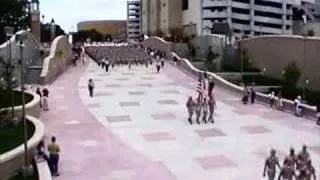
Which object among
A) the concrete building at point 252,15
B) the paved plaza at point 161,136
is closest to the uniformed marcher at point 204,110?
the paved plaza at point 161,136

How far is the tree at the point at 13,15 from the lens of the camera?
73438mm

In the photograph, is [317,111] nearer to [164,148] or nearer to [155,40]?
[164,148]

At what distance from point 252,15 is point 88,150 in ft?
369

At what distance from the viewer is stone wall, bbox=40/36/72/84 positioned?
41.8m

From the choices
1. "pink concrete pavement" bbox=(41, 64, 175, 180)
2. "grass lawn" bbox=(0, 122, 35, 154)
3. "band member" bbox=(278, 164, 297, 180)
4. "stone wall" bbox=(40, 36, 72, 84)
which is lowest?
"pink concrete pavement" bbox=(41, 64, 175, 180)

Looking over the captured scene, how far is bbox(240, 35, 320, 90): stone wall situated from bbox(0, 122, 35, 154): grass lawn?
78.9 feet

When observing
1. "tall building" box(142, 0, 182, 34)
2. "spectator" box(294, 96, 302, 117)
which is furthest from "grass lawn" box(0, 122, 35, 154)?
"tall building" box(142, 0, 182, 34)

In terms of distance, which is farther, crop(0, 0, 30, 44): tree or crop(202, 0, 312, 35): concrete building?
crop(202, 0, 312, 35): concrete building

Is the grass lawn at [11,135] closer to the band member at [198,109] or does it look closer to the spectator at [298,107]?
the band member at [198,109]

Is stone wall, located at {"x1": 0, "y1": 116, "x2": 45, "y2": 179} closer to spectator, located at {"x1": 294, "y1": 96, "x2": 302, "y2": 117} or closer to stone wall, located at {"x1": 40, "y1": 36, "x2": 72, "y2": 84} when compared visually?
spectator, located at {"x1": 294, "y1": 96, "x2": 302, "y2": 117}

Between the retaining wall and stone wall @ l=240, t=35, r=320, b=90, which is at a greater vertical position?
stone wall @ l=240, t=35, r=320, b=90

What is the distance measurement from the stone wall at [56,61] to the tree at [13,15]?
554 inches

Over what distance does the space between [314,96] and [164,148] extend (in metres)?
17.3

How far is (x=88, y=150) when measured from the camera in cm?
2019
